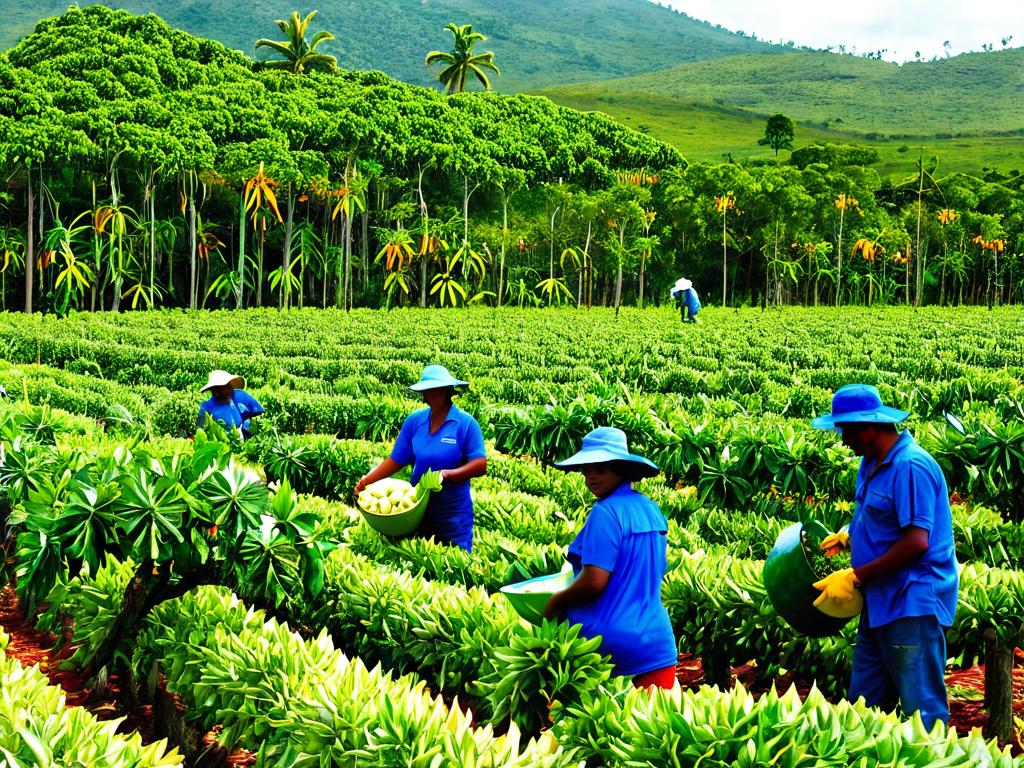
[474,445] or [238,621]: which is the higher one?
[474,445]

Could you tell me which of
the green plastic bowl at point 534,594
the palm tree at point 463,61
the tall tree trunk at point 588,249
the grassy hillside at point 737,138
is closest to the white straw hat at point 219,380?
the green plastic bowl at point 534,594

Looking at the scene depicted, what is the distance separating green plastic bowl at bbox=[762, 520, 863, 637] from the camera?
442cm

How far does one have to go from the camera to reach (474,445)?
253 inches

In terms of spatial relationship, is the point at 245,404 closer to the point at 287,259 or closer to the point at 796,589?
the point at 796,589

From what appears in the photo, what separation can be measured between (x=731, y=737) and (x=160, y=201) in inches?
1764

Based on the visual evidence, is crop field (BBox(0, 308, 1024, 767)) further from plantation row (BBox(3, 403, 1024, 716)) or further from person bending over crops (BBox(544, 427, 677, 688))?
person bending over crops (BBox(544, 427, 677, 688))

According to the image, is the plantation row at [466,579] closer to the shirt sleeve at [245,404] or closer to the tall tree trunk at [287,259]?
the shirt sleeve at [245,404]

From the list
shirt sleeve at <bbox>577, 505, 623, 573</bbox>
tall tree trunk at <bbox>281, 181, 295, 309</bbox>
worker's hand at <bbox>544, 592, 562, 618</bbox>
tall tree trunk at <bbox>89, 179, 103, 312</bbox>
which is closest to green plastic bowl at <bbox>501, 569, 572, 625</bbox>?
worker's hand at <bbox>544, 592, 562, 618</bbox>

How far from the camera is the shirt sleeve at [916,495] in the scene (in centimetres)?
409

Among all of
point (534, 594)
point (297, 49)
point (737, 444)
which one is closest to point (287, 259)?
point (297, 49)

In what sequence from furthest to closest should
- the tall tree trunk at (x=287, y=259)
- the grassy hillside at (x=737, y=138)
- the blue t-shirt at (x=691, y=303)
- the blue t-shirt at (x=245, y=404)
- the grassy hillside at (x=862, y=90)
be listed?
the grassy hillside at (x=862, y=90) < the grassy hillside at (x=737, y=138) < the tall tree trunk at (x=287, y=259) < the blue t-shirt at (x=691, y=303) < the blue t-shirt at (x=245, y=404)

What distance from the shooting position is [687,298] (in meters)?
32.4

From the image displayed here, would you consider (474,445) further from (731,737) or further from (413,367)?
(413,367)

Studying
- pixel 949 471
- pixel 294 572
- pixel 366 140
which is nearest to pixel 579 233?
pixel 366 140
